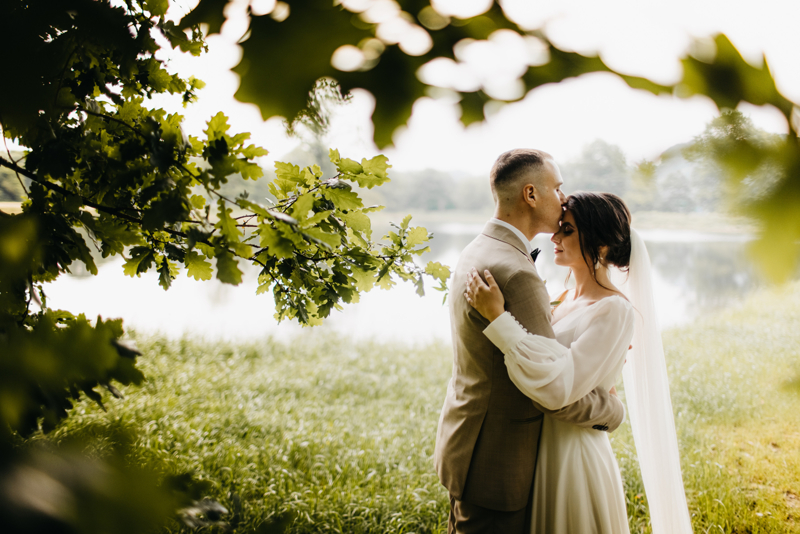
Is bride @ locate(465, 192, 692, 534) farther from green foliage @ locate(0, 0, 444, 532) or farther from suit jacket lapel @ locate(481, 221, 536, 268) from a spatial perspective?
green foliage @ locate(0, 0, 444, 532)

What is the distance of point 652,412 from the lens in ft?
7.97

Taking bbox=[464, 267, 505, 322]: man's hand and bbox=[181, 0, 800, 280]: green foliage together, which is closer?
bbox=[181, 0, 800, 280]: green foliage

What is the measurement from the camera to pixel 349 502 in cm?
312

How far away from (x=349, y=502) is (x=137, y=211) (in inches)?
107

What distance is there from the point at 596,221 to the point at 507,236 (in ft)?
1.81

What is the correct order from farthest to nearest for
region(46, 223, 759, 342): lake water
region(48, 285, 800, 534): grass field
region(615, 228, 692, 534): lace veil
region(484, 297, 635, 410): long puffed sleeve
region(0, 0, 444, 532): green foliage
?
region(46, 223, 759, 342): lake water → region(48, 285, 800, 534): grass field → region(615, 228, 692, 534): lace veil → region(484, 297, 635, 410): long puffed sleeve → region(0, 0, 444, 532): green foliage

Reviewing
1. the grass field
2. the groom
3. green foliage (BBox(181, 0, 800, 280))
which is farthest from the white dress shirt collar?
green foliage (BBox(181, 0, 800, 280))

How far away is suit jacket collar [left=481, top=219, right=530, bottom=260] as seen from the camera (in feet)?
6.45

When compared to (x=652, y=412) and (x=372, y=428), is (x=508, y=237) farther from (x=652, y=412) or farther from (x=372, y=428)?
(x=372, y=428)

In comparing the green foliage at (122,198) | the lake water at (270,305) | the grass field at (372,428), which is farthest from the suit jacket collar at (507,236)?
the lake water at (270,305)

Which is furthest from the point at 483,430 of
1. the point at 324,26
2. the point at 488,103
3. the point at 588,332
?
the point at 324,26

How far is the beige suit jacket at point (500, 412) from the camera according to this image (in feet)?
5.95

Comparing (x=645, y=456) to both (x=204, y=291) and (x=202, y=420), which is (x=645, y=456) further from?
(x=204, y=291)

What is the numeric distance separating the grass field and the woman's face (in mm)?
869
